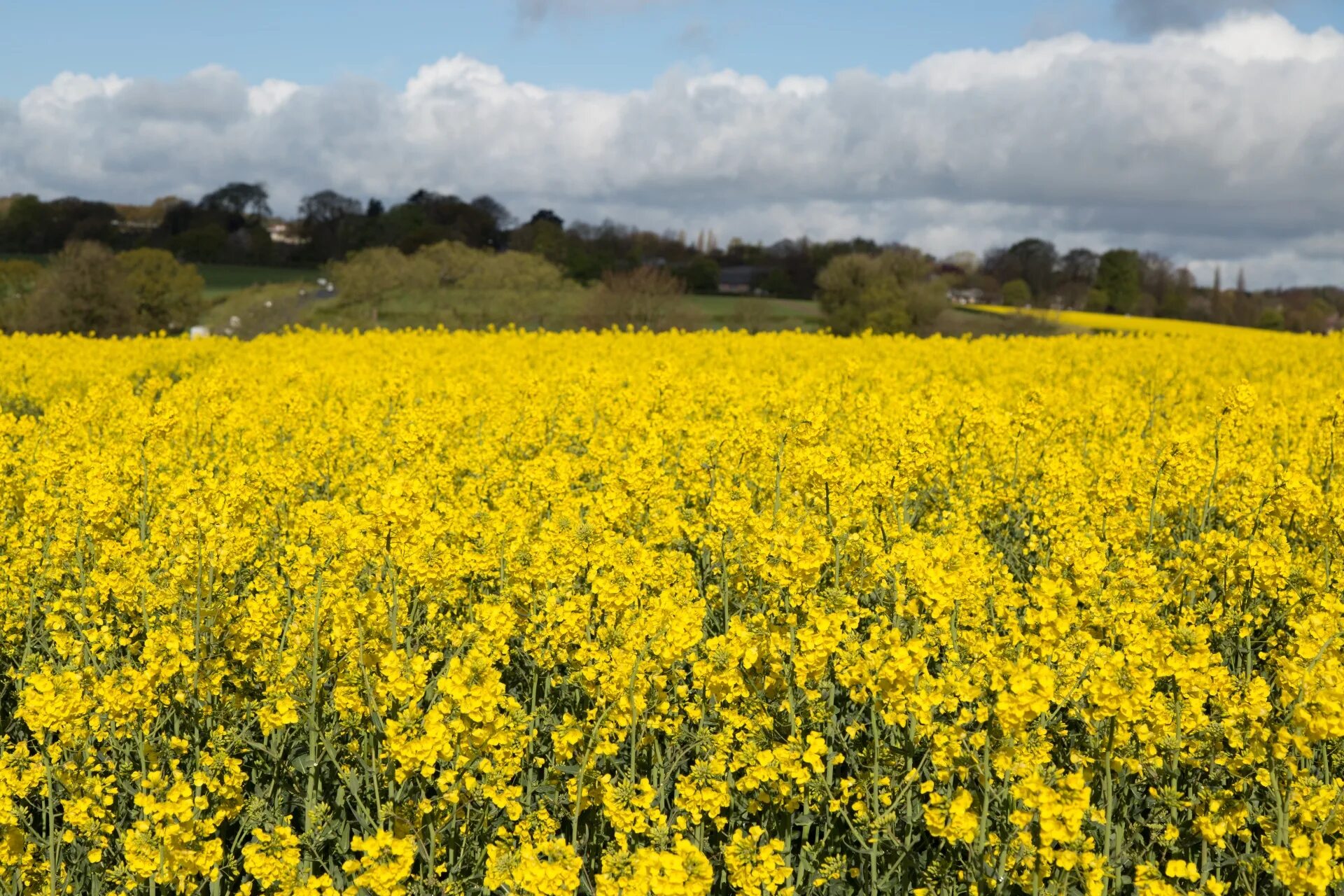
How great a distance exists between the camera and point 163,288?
55906 millimetres

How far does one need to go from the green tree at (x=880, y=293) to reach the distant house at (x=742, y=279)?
24.6m

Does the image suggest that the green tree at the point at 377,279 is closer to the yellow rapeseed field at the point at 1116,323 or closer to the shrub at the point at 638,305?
the shrub at the point at 638,305

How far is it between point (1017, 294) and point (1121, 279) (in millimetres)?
15195

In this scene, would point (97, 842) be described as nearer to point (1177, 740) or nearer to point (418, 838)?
point (418, 838)

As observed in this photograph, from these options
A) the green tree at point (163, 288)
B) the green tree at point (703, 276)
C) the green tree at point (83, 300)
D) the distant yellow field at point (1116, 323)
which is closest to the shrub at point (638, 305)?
the green tree at point (83, 300)

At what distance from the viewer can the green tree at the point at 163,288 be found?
2173 inches

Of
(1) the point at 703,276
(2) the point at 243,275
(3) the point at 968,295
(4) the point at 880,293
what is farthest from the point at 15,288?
(3) the point at 968,295

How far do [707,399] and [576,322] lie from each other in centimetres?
2552

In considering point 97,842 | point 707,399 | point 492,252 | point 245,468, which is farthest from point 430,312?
point 97,842

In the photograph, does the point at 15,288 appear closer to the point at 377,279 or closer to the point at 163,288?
the point at 163,288

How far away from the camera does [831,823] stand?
4.71 metres

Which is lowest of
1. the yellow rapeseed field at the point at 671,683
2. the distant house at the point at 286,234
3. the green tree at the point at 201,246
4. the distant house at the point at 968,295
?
the yellow rapeseed field at the point at 671,683

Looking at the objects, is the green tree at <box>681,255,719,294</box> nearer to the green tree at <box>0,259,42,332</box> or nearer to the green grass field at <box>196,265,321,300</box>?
the green grass field at <box>196,265,321,300</box>

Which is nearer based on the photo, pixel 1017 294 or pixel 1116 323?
pixel 1116 323
